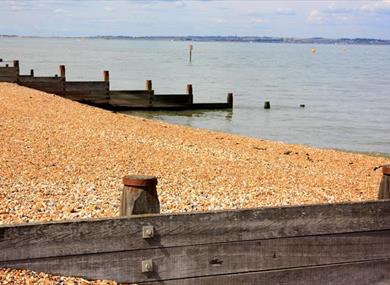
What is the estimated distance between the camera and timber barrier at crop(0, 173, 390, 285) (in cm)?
369

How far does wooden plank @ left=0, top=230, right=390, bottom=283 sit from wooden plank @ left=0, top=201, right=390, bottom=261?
0.05 metres

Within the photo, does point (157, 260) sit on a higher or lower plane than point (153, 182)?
lower

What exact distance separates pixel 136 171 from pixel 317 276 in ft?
20.8

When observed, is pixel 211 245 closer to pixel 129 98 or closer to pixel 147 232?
pixel 147 232

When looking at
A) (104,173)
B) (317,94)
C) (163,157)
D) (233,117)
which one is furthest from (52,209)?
(317,94)

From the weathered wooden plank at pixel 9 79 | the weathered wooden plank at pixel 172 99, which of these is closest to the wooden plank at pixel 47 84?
the weathered wooden plank at pixel 9 79

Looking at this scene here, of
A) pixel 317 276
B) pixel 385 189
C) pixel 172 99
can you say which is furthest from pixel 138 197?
pixel 172 99

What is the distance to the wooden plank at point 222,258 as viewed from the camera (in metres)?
3.78

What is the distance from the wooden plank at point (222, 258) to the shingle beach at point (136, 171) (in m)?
0.16

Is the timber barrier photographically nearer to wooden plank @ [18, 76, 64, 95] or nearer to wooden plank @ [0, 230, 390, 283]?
wooden plank @ [0, 230, 390, 283]

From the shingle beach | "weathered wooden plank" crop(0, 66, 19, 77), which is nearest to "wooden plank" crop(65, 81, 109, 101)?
"weathered wooden plank" crop(0, 66, 19, 77)

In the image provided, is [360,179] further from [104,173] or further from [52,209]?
[52,209]

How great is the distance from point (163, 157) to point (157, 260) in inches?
322

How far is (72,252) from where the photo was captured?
371 cm
